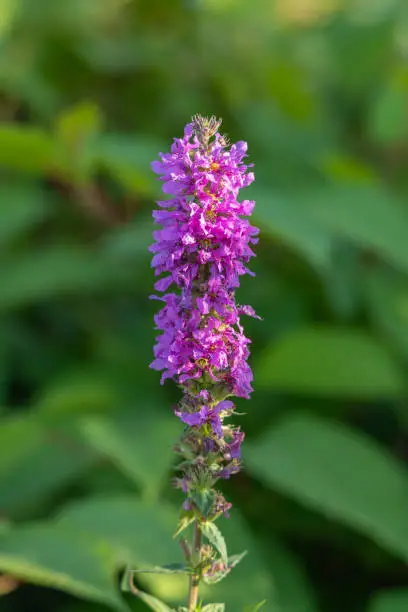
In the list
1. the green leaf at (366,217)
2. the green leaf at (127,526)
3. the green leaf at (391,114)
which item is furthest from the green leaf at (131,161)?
the green leaf at (127,526)

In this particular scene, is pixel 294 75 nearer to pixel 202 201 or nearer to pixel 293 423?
pixel 293 423

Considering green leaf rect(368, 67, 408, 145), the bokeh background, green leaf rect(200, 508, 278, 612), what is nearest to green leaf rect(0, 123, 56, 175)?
the bokeh background

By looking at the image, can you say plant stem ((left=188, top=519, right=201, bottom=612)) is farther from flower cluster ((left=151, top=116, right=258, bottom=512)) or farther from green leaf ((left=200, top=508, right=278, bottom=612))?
green leaf ((left=200, top=508, right=278, bottom=612))

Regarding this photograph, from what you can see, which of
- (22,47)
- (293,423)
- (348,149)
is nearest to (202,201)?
(293,423)

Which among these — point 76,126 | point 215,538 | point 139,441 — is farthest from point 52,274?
point 215,538

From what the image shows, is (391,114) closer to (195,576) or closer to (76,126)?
(76,126)

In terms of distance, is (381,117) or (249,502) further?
(381,117)
